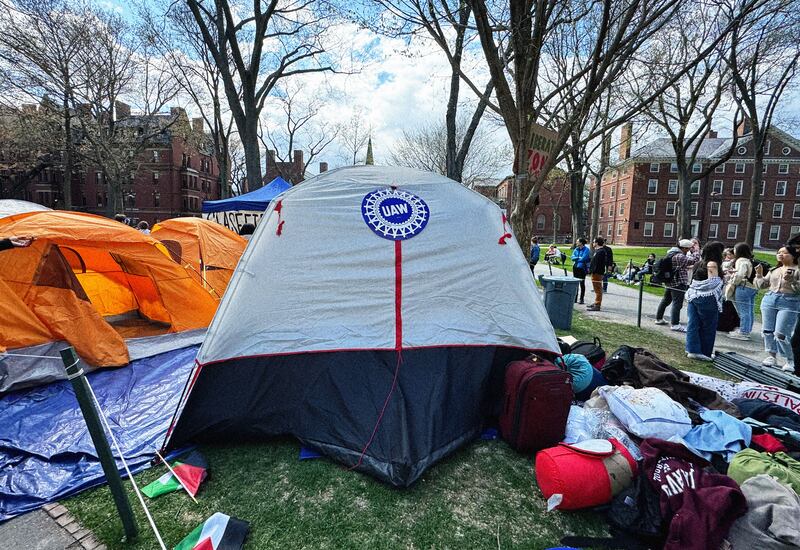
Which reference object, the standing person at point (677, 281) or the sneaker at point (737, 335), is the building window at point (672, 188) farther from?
the sneaker at point (737, 335)

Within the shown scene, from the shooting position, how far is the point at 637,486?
8.13 feet

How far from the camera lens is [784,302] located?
527cm

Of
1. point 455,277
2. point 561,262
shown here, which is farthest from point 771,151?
point 455,277

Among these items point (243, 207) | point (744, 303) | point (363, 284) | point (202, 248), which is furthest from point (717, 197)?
point (363, 284)

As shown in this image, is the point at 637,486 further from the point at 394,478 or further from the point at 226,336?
the point at 226,336

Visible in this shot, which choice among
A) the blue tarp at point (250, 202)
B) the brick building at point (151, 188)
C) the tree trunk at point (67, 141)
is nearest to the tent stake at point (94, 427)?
the blue tarp at point (250, 202)

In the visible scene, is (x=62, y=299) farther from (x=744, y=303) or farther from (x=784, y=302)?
(x=744, y=303)

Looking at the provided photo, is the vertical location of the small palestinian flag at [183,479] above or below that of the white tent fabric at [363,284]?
below

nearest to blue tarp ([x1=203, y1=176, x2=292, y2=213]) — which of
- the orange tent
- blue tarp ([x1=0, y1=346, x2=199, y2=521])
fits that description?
the orange tent

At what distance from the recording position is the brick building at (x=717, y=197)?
42250 millimetres

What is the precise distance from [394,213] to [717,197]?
54.0 meters

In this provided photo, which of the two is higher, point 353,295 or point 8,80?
point 8,80

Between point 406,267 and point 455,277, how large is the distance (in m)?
0.46

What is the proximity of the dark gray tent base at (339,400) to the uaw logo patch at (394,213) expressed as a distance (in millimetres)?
1021
